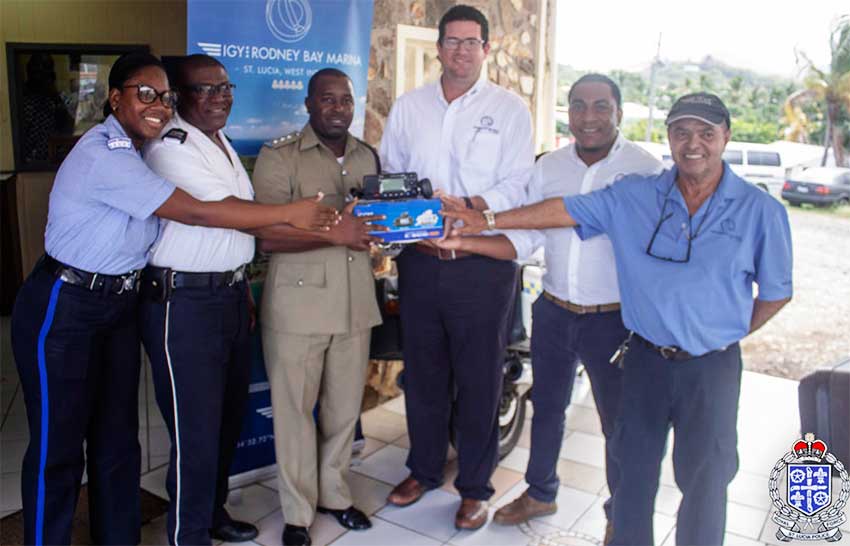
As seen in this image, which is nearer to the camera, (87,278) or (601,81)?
(87,278)

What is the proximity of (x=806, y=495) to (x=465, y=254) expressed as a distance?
140 cm

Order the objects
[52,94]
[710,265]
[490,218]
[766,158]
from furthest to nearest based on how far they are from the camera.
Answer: [52,94]
[766,158]
[490,218]
[710,265]

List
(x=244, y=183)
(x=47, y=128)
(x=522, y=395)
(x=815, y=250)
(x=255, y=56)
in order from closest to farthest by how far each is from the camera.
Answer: (x=244, y=183), (x=255, y=56), (x=522, y=395), (x=815, y=250), (x=47, y=128)

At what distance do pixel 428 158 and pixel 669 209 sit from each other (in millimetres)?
982

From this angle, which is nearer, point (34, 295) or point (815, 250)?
point (34, 295)

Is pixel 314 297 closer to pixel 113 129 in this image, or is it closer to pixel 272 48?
pixel 113 129

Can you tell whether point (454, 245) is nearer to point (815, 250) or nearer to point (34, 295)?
point (34, 295)

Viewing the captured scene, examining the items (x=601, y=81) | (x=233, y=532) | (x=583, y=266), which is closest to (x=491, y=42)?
(x=601, y=81)

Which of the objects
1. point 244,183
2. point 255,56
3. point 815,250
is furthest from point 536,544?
point 815,250

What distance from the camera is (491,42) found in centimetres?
493

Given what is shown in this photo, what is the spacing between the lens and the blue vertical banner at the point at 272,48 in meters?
2.79

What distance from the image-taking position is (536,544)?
2777 millimetres

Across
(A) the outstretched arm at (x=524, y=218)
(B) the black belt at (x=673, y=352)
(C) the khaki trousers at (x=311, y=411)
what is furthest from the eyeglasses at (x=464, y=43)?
(B) the black belt at (x=673, y=352)

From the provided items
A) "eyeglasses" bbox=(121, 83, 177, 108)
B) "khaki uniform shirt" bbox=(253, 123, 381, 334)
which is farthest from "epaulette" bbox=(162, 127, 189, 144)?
"khaki uniform shirt" bbox=(253, 123, 381, 334)
